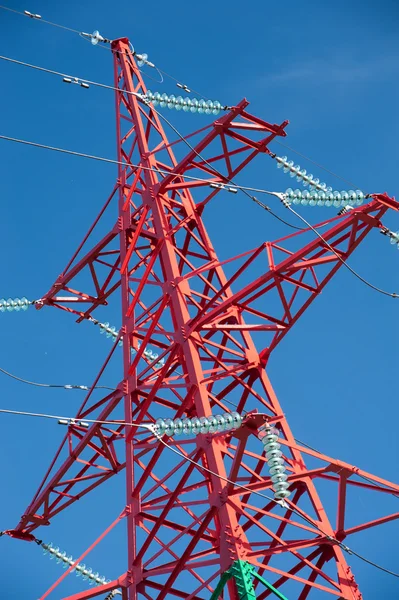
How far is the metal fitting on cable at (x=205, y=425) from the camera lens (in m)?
21.3

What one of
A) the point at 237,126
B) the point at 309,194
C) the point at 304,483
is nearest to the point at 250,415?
the point at 304,483

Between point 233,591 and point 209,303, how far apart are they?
20.5 ft

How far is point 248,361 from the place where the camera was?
26.6 meters

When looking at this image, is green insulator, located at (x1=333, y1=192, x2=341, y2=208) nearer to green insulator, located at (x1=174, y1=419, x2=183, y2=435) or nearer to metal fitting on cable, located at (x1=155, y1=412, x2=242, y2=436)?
metal fitting on cable, located at (x1=155, y1=412, x2=242, y2=436)

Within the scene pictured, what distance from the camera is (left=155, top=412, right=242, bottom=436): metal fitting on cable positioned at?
21297 mm

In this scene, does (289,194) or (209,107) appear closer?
(289,194)

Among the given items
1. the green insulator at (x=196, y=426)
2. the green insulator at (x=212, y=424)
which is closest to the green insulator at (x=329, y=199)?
the green insulator at (x=212, y=424)

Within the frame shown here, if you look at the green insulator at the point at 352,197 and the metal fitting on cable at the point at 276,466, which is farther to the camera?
the green insulator at the point at 352,197

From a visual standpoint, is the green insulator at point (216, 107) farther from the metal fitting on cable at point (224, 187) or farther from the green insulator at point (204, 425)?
the green insulator at point (204, 425)

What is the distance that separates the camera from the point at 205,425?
21.3 m

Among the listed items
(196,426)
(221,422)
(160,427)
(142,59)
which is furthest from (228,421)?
(142,59)

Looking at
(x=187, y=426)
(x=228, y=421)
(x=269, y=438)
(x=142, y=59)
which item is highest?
(x=142, y=59)

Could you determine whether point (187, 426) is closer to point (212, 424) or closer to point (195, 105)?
point (212, 424)

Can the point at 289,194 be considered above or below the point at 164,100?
below
